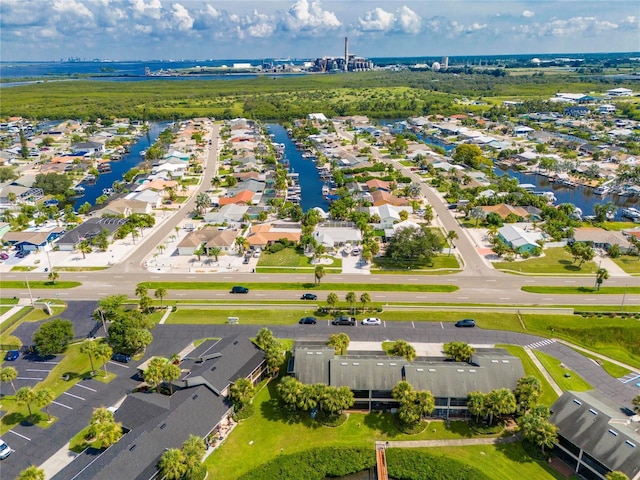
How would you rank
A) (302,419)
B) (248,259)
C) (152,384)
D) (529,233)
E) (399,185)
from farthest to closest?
(399,185) → (529,233) → (248,259) → (152,384) → (302,419)

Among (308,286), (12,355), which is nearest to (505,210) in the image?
(308,286)

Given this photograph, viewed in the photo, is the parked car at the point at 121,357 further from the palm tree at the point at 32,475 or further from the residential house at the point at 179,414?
the palm tree at the point at 32,475

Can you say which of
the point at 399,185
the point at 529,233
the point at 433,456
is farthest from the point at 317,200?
the point at 433,456

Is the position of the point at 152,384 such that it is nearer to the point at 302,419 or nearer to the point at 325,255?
the point at 302,419

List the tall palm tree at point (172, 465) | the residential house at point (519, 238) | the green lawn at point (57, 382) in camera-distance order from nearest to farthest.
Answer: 1. the tall palm tree at point (172, 465)
2. the green lawn at point (57, 382)
3. the residential house at point (519, 238)

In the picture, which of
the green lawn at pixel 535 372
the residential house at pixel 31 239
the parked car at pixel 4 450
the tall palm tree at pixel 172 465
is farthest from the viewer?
the residential house at pixel 31 239

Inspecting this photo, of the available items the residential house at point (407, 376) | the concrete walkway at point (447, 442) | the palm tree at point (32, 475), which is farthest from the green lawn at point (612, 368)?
the palm tree at point (32, 475)
